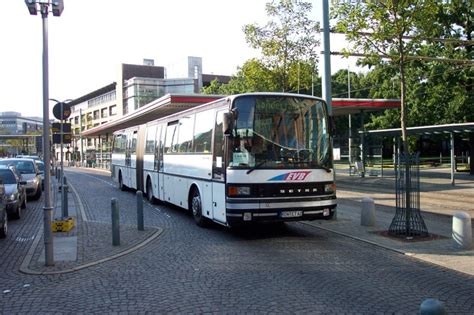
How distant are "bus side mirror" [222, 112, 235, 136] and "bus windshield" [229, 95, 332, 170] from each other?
113 millimetres

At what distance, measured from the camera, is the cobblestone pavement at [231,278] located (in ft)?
19.6

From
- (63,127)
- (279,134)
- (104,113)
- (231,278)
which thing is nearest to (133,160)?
(63,127)

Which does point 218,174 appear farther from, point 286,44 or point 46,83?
point 286,44

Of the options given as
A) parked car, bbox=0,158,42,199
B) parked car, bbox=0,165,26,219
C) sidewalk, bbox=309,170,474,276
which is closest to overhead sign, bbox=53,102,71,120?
parked car, bbox=0,165,26,219

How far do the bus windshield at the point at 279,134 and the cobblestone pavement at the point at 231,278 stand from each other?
1.71m

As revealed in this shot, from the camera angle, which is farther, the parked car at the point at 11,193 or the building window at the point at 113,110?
the building window at the point at 113,110

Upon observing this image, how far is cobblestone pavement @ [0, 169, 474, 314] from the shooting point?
235 inches

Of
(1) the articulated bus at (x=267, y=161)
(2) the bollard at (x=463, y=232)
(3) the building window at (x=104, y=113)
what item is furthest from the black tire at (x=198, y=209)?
(3) the building window at (x=104, y=113)

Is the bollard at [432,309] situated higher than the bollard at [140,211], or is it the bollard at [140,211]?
the bollard at [432,309]

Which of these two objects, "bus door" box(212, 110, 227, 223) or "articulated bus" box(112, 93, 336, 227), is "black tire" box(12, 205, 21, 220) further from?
"bus door" box(212, 110, 227, 223)

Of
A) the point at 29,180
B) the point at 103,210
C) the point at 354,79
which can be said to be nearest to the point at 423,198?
the point at 103,210

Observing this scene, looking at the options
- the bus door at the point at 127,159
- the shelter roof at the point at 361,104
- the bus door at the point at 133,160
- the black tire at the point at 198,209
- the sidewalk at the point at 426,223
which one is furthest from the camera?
the shelter roof at the point at 361,104

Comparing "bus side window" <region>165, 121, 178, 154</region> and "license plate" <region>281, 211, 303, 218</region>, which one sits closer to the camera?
"license plate" <region>281, 211, 303, 218</region>

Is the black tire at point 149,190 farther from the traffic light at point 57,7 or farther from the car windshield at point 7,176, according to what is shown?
the traffic light at point 57,7
